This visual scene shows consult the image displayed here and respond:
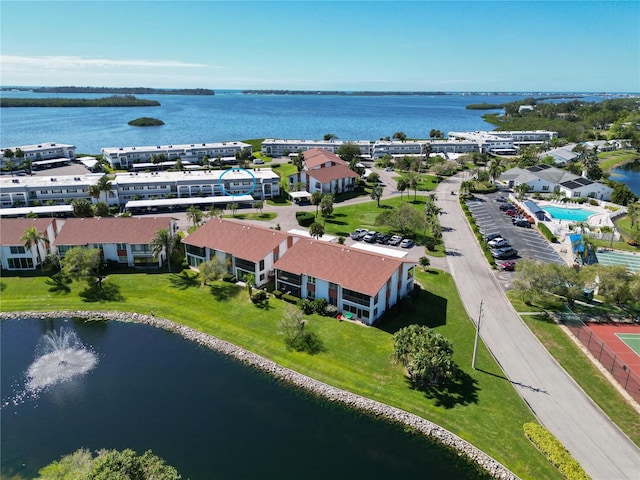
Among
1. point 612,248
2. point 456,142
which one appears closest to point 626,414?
point 612,248

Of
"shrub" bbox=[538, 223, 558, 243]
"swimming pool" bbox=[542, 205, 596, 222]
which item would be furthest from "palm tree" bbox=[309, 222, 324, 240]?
"swimming pool" bbox=[542, 205, 596, 222]

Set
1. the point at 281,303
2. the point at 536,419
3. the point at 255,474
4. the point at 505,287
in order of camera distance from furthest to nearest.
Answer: the point at 505,287 < the point at 281,303 < the point at 536,419 < the point at 255,474

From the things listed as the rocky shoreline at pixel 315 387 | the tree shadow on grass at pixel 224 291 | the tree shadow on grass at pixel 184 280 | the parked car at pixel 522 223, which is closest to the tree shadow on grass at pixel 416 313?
the rocky shoreline at pixel 315 387

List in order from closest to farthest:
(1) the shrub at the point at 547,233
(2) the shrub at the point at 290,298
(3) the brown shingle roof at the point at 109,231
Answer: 1. (2) the shrub at the point at 290,298
2. (3) the brown shingle roof at the point at 109,231
3. (1) the shrub at the point at 547,233

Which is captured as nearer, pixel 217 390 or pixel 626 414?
pixel 626 414

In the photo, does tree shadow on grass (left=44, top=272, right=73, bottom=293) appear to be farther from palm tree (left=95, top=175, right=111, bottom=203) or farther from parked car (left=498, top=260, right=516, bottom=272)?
parked car (left=498, top=260, right=516, bottom=272)

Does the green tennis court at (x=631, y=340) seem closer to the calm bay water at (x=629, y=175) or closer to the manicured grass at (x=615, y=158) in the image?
the calm bay water at (x=629, y=175)

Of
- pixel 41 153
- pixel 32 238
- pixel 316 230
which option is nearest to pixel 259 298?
pixel 316 230

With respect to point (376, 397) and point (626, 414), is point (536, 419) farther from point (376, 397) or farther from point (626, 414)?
point (376, 397)
